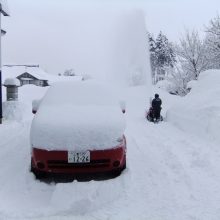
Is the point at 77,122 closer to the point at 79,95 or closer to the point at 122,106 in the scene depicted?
the point at 79,95

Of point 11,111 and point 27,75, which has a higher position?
point 27,75

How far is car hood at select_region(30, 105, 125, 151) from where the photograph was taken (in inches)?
260

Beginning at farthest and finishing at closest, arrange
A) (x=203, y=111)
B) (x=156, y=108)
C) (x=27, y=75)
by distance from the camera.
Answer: (x=27, y=75), (x=156, y=108), (x=203, y=111)

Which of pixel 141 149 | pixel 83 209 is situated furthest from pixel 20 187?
pixel 141 149

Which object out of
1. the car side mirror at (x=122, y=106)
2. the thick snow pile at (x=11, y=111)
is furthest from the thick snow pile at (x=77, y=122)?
A: the thick snow pile at (x=11, y=111)

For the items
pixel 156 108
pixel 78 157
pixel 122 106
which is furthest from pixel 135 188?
pixel 156 108

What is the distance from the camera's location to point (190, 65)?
3628cm

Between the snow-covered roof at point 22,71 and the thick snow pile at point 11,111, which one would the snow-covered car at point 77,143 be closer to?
the thick snow pile at point 11,111

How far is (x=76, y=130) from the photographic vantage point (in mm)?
6719

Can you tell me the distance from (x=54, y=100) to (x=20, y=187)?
6.96 ft

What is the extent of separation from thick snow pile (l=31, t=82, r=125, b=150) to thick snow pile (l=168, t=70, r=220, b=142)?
4371 millimetres

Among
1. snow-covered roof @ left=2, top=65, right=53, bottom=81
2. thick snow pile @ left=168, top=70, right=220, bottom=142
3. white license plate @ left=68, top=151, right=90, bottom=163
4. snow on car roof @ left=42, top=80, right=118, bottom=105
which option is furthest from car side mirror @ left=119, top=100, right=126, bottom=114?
snow-covered roof @ left=2, top=65, right=53, bottom=81

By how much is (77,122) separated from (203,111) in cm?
717

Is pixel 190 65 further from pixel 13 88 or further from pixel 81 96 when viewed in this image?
pixel 81 96
